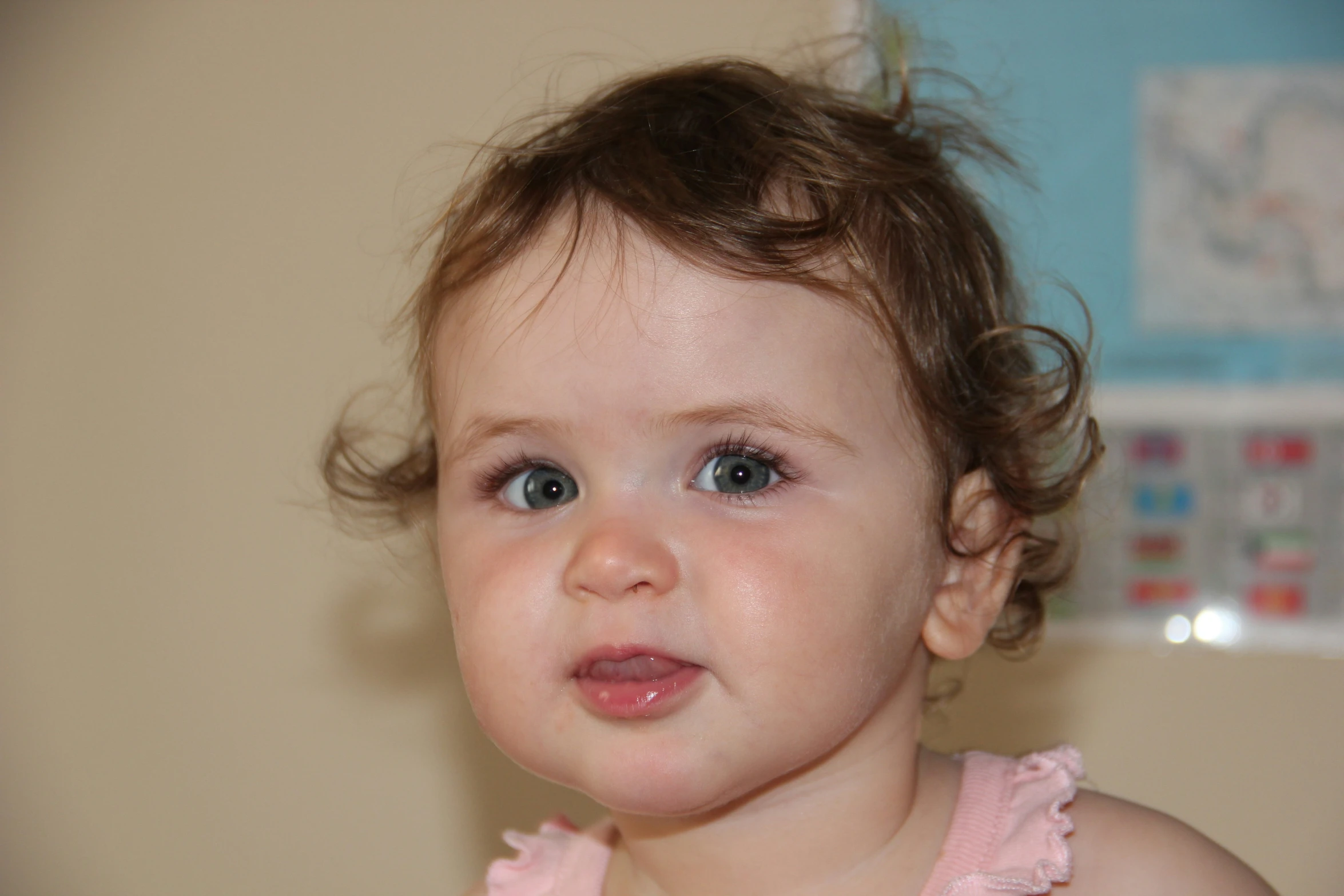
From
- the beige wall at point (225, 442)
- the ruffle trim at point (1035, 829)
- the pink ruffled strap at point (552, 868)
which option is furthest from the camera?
the beige wall at point (225, 442)

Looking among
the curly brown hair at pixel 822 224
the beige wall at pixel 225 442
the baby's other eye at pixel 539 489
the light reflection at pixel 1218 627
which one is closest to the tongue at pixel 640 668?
the baby's other eye at pixel 539 489

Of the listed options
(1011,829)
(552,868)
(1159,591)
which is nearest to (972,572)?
(1011,829)

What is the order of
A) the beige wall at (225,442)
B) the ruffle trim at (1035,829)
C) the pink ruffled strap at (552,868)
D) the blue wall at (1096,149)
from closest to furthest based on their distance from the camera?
1. the ruffle trim at (1035,829)
2. the pink ruffled strap at (552,868)
3. the blue wall at (1096,149)
4. the beige wall at (225,442)

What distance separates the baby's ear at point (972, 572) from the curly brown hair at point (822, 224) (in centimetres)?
1

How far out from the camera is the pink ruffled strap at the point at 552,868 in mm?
861

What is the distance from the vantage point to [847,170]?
735mm

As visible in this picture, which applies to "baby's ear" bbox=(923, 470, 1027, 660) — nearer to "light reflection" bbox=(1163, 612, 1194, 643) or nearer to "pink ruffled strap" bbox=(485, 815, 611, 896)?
"pink ruffled strap" bbox=(485, 815, 611, 896)

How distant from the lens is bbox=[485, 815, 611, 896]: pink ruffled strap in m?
0.86

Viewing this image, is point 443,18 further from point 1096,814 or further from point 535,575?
point 1096,814

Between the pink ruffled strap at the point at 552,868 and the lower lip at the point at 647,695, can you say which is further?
the pink ruffled strap at the point at 552,868

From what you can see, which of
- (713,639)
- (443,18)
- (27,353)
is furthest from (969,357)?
(27,353)

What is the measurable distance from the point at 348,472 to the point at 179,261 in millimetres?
389

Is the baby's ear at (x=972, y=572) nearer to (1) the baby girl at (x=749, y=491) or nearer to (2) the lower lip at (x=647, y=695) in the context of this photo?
(1) the baby girl at (x=749, y=491)

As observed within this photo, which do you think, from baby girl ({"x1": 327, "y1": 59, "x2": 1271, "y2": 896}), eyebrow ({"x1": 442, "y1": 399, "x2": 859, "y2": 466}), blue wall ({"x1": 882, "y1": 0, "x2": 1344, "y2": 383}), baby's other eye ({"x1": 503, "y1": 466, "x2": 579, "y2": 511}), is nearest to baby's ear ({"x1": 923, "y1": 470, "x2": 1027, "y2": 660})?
baby girl ({"x1": 327, "y1": 59, "x2": 1271, "y2": 896})
